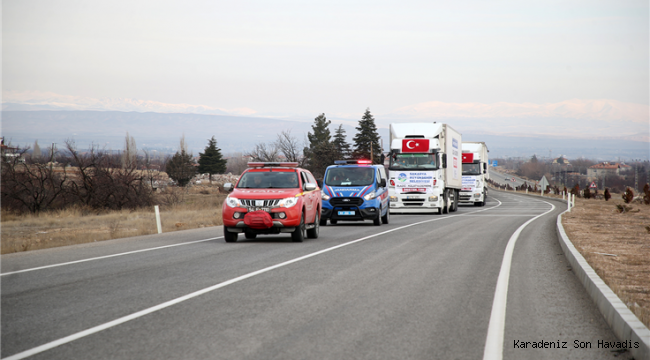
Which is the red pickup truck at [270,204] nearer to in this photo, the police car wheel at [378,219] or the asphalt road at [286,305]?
the asphalt road at [286,305]

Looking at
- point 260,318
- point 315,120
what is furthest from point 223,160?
point 260,318

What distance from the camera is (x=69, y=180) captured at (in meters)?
36.3

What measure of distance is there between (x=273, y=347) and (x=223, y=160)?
116 meters

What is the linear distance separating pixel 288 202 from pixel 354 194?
778 centimetres

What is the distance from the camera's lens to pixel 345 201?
21875 millimetres

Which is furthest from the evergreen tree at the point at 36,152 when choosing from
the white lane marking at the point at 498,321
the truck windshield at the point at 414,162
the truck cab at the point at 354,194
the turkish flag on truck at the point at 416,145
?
the white lane marking at the point at 498,321

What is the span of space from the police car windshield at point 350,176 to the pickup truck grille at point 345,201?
0.85 metres

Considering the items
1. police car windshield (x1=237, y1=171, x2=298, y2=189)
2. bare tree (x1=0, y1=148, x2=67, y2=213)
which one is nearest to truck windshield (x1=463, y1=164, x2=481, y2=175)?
bare tree (x1=0, y1=148, x2=67, y2=213)

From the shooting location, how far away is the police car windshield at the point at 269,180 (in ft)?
50.8

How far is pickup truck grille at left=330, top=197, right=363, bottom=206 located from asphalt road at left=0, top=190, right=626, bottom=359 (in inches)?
351

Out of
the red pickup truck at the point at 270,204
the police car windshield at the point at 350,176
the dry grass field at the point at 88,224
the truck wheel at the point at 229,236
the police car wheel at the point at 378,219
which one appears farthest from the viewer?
the police car windshield at the point at 350,176

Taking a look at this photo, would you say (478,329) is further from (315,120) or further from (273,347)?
(315,120)

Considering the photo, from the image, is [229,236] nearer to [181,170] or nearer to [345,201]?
[345,201]

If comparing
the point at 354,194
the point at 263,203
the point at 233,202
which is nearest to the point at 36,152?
the point at 354,194
